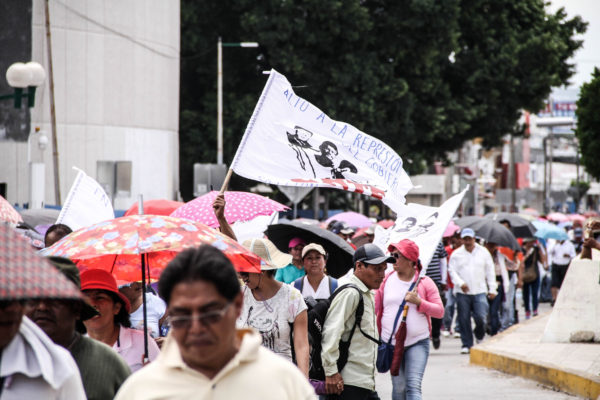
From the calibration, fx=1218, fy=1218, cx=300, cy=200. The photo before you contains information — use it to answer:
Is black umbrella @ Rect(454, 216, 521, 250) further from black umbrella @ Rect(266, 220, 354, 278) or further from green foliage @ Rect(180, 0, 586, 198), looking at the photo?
green foliage @ Rect(180, 0, 586, 198)

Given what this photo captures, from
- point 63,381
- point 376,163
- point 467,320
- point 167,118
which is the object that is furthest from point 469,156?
point 63,381

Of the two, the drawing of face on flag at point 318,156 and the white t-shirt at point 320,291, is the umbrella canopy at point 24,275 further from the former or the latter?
the white t-shirt at point 320,291

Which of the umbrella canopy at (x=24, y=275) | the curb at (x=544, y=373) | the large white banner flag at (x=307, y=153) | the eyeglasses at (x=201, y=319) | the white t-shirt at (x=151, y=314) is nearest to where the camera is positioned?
the umbrella canopy at (x=24, y=275)

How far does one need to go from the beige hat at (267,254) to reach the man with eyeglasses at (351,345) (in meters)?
0.52

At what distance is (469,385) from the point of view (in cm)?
1341

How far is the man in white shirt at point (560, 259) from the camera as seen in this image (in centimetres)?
2633

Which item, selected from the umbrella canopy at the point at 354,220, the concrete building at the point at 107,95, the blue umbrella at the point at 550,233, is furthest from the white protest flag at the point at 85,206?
the concrete building at the point at 107,95

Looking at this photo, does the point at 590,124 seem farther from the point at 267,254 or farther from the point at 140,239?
the point at 140,239

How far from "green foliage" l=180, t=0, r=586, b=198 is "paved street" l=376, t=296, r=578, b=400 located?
17.1m

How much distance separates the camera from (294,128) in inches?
361

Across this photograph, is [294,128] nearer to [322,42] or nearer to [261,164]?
[261,164]

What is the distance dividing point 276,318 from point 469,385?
640 cm

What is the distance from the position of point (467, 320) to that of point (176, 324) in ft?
45.8

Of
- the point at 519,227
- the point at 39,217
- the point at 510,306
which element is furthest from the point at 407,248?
the point at 519,227
